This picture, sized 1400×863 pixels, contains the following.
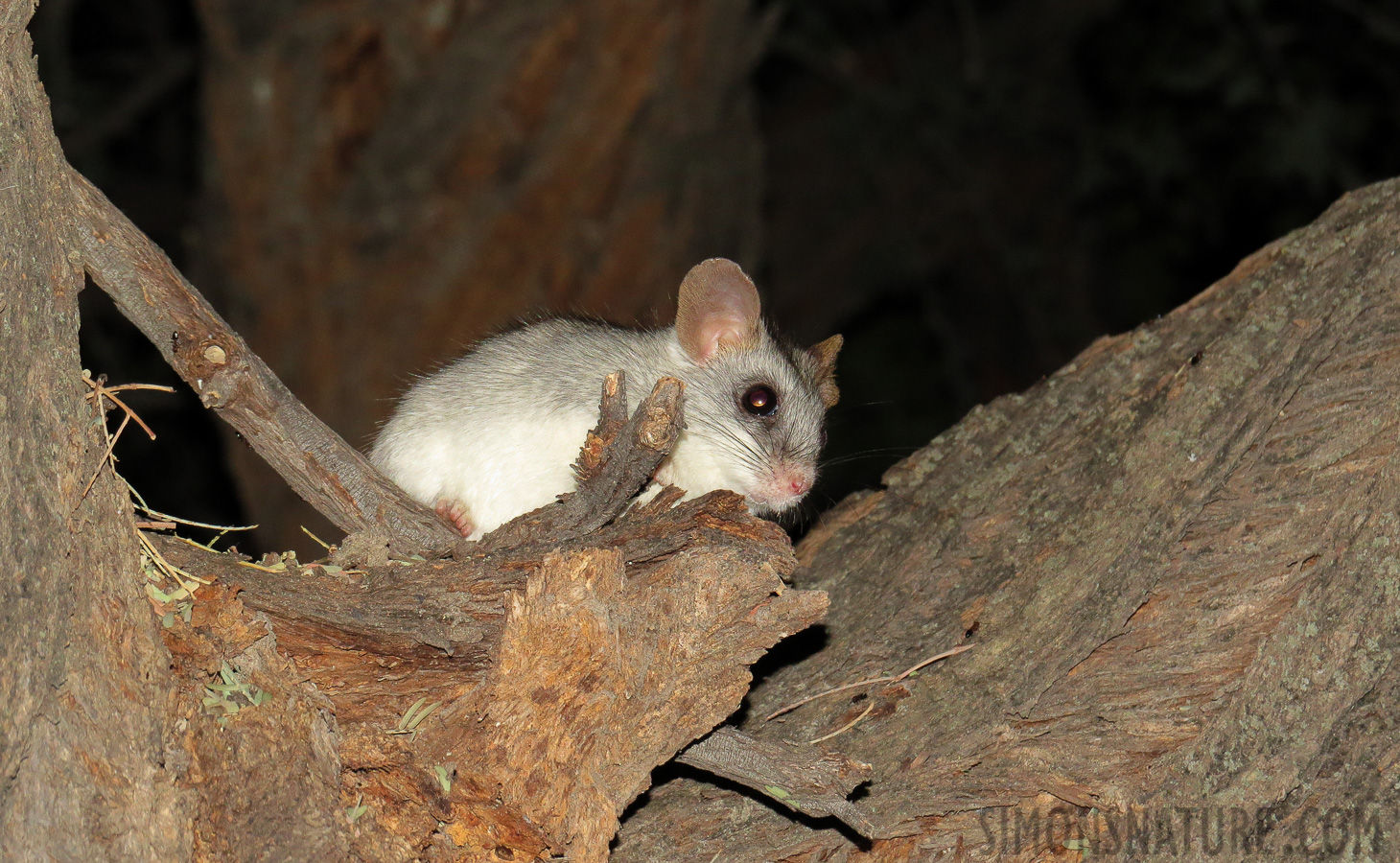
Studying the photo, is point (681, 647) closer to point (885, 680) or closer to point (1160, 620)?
point (885, 680)

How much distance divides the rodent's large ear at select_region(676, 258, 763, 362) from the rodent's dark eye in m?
0.19

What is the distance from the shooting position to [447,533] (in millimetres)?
3258

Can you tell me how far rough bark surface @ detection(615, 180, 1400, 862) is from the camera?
3.14 meters

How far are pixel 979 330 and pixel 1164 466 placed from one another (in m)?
7.12

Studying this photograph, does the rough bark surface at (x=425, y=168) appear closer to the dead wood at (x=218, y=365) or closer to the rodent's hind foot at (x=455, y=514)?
the rodent's hind foot at (x=455, y=514)

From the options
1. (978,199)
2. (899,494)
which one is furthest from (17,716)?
(978,199)

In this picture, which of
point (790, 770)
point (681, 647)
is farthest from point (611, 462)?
point (790, 770)

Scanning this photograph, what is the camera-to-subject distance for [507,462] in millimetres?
3592

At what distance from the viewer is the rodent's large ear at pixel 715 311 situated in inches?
156

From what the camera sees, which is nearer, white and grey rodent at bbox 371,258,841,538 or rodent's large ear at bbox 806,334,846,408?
white and grey rodent at bbox 371,258,841,538

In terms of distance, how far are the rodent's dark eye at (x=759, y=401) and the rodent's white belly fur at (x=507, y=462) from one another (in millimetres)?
685

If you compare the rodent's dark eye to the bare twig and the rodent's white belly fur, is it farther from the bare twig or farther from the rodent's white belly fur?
the bare twig

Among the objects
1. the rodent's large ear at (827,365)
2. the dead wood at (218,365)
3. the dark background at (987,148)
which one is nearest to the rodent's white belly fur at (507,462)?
the dead wood at (218,365)

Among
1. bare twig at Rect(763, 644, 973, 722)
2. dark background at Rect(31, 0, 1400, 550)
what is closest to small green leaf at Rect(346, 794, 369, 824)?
bare twig at Rect(763, 644, 973, 722)
